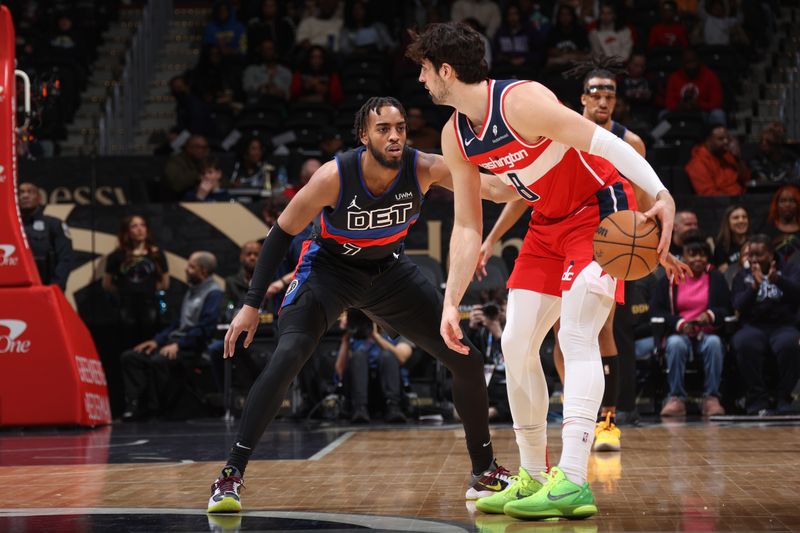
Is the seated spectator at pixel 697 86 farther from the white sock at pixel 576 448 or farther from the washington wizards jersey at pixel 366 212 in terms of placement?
the white sock at pixel 576 448

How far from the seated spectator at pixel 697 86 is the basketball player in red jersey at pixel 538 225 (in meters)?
8.53

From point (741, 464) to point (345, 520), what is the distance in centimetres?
239

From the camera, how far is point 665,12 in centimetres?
1347

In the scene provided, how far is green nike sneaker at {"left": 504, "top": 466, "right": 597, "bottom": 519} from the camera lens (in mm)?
3957

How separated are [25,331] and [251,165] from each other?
3188 mm

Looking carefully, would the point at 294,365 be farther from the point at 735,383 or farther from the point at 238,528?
the point at 735,383

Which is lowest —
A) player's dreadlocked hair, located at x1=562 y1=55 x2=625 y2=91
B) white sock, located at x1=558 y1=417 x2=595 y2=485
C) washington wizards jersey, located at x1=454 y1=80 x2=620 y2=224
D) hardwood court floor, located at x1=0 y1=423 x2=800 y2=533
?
hardwood court floor, located at x1=0 y1=423 x2=800 y2=533

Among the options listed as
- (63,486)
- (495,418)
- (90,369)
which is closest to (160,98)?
(90,369)

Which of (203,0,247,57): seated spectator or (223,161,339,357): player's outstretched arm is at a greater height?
(203,0,247,57): seated spectator

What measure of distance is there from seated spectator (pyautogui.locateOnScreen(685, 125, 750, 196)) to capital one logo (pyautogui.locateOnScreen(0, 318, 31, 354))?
594cm

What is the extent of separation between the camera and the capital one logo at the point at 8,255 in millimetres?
8562

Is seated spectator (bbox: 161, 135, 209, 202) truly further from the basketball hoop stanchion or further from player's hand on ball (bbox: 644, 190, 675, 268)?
player's hand on ball (bbox: 644, 190, 675, 268)

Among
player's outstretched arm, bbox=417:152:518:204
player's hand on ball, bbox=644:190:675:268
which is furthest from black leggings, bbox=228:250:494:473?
player's hand on ball, bbox=644:190:675:268

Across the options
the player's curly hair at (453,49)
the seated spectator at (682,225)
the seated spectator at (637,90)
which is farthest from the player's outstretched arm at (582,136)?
the seated spectator at (637,90)
